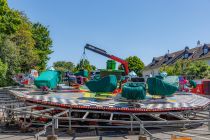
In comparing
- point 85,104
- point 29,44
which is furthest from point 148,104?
point 29,44

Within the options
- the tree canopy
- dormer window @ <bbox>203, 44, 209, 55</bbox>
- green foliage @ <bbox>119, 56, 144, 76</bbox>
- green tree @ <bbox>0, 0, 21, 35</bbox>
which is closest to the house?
dormer window @ <bbox>203, 44, 209, 55</bbox>

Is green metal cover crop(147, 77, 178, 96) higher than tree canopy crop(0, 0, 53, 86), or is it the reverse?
tree canopy crop(0, 0, 53, 86)

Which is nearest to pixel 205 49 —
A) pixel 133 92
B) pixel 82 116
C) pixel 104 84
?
pixel 104 84

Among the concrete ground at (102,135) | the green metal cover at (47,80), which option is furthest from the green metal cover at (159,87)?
the green metal cover at (47,80)

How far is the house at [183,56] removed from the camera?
67.7 metres

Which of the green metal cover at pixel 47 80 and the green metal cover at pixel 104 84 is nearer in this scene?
the green metal cover at pixel 104 84

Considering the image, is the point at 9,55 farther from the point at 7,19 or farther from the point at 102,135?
the point at 102,135

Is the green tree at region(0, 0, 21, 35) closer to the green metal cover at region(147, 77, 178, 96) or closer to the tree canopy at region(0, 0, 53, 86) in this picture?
the tree canopy at region(0, 0, 53, 86)

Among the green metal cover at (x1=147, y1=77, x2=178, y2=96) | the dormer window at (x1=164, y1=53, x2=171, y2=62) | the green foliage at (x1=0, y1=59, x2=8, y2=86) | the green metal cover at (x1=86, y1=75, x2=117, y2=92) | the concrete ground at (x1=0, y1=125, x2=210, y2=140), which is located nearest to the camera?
Answer: the concrete ground at (x1=0, y1=125, x2=210, y2=140)

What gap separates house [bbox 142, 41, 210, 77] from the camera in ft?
222

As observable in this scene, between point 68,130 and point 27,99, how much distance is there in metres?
2.33

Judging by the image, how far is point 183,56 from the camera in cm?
7794

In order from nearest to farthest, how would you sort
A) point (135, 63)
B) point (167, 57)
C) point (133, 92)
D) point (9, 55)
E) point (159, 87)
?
1. point (133, 92)
2. point (159, 87)
3. point (9, 55)
4. point (135, 63)
5. point (167, 57)

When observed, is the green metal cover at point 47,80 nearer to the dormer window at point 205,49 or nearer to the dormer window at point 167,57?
the dormer window at point 205,49
